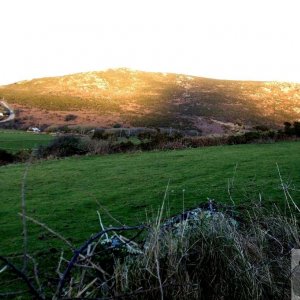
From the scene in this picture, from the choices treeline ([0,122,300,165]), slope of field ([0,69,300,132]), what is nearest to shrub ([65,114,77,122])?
slope of field ([0,69,300,132])

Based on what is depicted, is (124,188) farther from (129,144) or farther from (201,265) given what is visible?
(129,144)

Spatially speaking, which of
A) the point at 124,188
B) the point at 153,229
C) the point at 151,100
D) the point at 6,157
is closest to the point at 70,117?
the point at 151,100

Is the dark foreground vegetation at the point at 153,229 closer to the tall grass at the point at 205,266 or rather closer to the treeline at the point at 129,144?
the tall grass at the point at 205,266

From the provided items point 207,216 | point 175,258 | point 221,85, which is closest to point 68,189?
point 207,216

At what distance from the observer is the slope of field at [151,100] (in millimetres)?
78250

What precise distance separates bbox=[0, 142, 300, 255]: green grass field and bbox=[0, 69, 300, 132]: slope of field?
5316 cm

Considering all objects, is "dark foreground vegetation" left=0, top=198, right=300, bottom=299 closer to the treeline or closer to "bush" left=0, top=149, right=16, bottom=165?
the treeline

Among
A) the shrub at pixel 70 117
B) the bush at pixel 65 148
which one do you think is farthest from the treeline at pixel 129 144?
the shrub at pixel 70 117

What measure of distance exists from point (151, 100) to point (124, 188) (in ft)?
282

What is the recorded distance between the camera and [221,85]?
378 ft

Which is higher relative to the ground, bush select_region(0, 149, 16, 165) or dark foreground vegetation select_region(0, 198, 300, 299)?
dark foreground vegetation select_region(0, 198, 300, 299)

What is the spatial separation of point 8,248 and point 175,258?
148 inches

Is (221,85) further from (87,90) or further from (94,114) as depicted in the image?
(94,114)

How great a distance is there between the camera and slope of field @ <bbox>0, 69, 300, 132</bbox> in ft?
257
